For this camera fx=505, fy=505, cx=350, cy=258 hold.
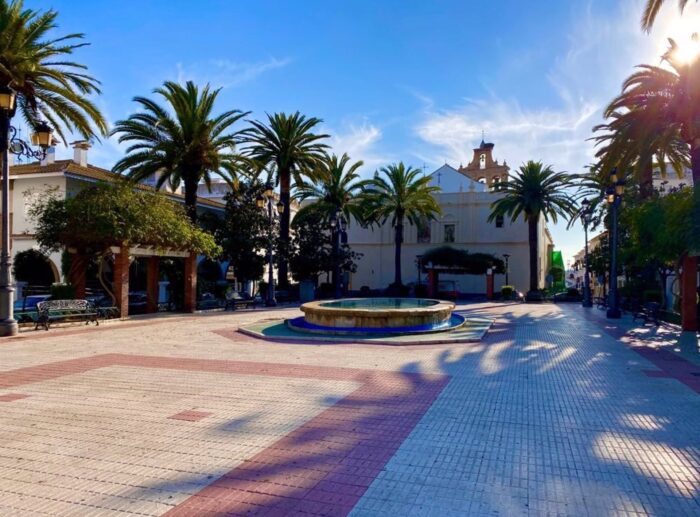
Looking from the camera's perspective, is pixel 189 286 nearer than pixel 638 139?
No

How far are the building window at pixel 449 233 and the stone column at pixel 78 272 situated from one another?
41025 millimetres

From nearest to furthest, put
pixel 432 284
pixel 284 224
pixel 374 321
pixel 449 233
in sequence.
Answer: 1. pixel 374 321
2. pixel 284 224
3. pixel 432 284
4. pixel 449 233

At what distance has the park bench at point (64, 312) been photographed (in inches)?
598

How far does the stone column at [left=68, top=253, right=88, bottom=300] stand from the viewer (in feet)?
Result: 61.2

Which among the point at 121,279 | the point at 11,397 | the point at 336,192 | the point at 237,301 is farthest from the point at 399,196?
the point at 11,397

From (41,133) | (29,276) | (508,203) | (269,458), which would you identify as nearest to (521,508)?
(269,458)

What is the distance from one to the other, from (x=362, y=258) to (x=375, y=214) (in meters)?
14.9

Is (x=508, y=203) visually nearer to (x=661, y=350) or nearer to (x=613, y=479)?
(x=661, y=350)

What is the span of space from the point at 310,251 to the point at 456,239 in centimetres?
2234

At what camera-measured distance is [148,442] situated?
205 inches

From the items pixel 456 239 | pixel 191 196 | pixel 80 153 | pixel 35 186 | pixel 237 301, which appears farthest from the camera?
pixel 456 239

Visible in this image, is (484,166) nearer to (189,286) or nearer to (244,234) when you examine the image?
(244,234)

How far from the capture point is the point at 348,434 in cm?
551

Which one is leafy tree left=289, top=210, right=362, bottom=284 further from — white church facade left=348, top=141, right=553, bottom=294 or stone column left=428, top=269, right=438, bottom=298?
white church facade left=348, top=141, right=553, bottom=294
